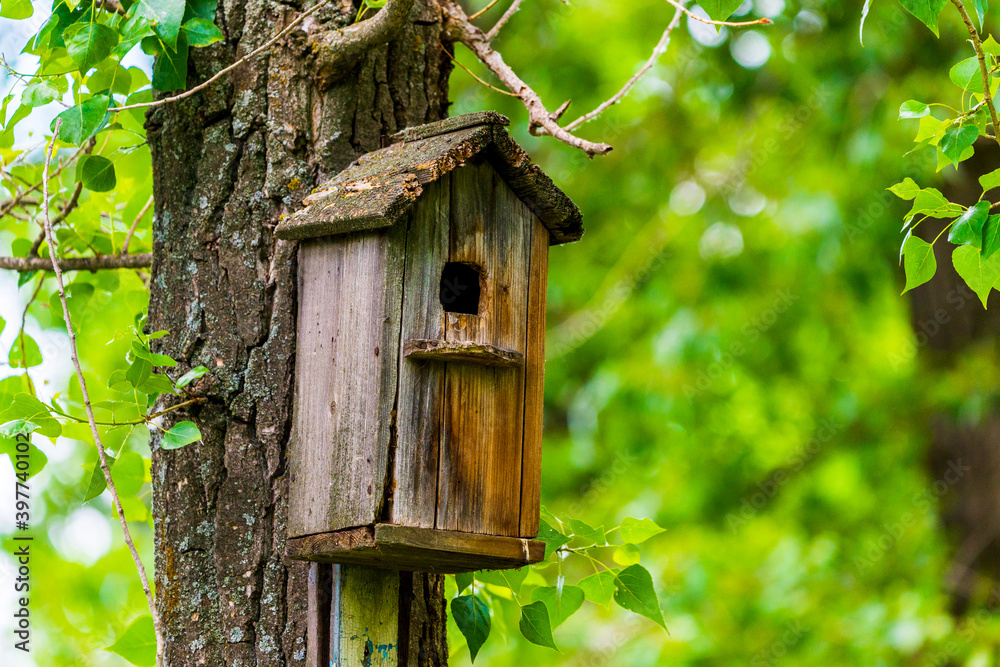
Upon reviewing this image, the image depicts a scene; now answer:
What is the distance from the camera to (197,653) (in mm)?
1853

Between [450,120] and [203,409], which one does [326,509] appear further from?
[450,120]


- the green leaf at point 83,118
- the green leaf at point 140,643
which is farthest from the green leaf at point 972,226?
the green leaf at point 140,643

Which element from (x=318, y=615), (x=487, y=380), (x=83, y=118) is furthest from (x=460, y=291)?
(x=83, y=118)

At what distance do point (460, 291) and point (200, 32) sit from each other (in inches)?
27.4

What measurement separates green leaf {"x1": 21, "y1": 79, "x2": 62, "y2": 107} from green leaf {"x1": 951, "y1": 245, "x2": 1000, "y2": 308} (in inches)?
63.0

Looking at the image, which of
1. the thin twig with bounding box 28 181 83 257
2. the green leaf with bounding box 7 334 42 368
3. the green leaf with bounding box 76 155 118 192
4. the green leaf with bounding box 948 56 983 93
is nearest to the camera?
the green leaf with bounding box 948 56 983 93

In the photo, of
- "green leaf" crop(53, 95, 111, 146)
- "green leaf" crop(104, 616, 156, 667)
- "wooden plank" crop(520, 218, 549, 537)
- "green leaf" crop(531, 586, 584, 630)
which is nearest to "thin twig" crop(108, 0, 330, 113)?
"green leaf" crop(53, 95, 111, 146)

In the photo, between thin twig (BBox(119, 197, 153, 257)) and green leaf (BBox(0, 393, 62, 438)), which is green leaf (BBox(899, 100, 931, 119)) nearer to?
green leaf (BBox(0, 393, 62, 438))

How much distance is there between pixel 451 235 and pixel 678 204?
4916 mm

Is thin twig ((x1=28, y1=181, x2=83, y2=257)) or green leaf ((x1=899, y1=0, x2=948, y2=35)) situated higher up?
green leaf ((x1=899, y1=0, x2=948, y2=35))

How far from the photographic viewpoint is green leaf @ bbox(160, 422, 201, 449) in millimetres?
1623

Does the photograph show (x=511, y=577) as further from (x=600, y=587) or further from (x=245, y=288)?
(x=245, y=288)

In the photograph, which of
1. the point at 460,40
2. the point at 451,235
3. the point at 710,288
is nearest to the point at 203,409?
the point at 451,235

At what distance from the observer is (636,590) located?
6.64 ft
